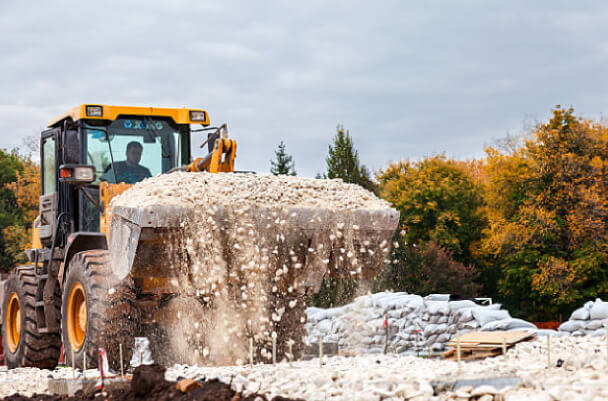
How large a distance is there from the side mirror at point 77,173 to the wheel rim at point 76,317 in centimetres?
135

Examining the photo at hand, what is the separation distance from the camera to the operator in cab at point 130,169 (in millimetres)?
9680

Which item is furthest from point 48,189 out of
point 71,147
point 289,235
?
point 289,235

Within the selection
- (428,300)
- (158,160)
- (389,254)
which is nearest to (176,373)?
(389,254)

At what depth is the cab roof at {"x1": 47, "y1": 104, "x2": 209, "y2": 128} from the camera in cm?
970

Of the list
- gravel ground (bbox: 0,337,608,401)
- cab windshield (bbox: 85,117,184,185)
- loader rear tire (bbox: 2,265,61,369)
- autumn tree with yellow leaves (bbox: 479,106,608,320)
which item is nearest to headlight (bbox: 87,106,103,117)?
cab windshield (bbox: 85,117,184,185)

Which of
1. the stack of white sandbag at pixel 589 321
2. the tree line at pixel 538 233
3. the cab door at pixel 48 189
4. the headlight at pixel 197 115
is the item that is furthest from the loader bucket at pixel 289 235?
the tree line at pixel 538 233

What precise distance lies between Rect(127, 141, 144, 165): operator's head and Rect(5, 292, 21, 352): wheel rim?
2.97m

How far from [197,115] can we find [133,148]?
0.99m

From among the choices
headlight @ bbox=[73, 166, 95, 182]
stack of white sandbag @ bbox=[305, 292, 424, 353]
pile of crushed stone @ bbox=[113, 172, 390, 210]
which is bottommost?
stack of white sandbag @ bbox=[305, 292, 424, 353]

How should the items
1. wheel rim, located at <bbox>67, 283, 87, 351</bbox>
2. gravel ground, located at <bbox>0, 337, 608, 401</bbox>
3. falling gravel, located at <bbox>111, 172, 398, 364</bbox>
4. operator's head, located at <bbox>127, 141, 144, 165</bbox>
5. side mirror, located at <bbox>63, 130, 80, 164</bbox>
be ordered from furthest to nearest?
operator's head, located at <bbox>127, 141, 144, 165</bbox> → side mirror, located at <bbox>63, 130, 80, 164</bbox> → wheel rim, located at <bbox>67, 283, 87, 351</bbox> → falling gravel, located at <bbox>111, 172, 398, 364</bbox> → gravel ground, located at <bbox>0, 337, 608, 401</bbox>

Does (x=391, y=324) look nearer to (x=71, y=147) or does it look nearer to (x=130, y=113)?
(x=130, y=113)

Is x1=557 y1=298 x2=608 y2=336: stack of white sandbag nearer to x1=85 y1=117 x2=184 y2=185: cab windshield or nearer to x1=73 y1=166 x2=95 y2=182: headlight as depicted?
x1=85 y1=117 x2=184 y2=185: cab windshield

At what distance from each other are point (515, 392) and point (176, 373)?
2974mm

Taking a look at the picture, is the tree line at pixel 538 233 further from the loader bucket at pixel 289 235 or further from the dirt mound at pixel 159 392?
the dirt mound at pixel 159 392
